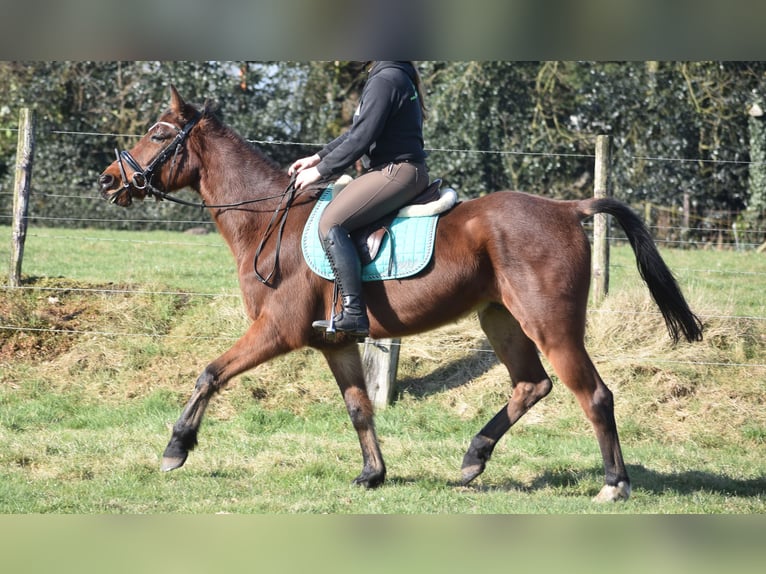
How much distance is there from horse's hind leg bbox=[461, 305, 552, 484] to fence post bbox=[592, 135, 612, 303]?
3.39 meters

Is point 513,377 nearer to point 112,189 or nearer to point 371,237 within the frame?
point 371,237

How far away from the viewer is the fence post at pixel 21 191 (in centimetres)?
1027

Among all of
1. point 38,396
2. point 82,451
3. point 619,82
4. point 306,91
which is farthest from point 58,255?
point 619,82

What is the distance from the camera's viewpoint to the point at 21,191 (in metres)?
10.2

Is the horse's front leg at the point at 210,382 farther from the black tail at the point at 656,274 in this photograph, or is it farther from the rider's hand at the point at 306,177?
the black tail at the point at 656,274

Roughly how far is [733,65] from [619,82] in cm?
246

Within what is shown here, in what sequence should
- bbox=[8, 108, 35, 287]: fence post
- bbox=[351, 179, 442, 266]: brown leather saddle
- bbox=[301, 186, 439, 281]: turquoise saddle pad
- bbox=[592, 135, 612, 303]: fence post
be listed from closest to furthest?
bbox=[301, 186, 439, 281]: turquoise saddle pad → bbox=[351, 179, 442, 266]: brown leather saddle → bbox=[592, 135, 612, 303]: fence post → bbox=[8, 108, 35, 287]: fence post

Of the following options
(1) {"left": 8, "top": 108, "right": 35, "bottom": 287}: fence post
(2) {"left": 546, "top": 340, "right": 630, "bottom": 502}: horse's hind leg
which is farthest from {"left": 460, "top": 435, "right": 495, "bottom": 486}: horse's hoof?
(1) {"left": 8, "top": 108, "right": 35, "bottom": 287}: fence post

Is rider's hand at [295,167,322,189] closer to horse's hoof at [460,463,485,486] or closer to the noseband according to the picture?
the noseband

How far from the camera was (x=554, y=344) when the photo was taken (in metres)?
6.23

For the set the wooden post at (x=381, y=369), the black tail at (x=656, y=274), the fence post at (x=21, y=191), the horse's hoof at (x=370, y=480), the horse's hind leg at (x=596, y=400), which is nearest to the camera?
the horse's hind leg at (x=596, y=400)

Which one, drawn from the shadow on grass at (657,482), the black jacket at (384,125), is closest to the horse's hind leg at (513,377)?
the shadow on grass at (657,482)

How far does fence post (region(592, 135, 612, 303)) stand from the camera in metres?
10.1
